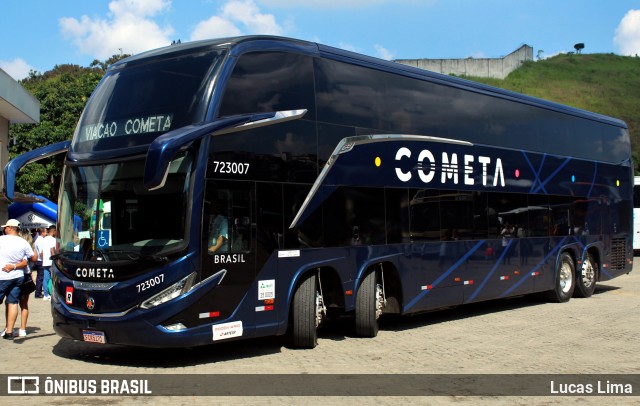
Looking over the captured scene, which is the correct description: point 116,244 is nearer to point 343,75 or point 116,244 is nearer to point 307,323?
point 307,323

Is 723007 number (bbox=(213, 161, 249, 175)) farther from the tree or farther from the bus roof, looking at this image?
the tree

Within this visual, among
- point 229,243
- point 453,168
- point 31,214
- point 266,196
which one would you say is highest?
point 453,168

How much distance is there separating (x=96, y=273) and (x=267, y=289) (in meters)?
2.22

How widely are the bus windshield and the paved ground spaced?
150 centimetres

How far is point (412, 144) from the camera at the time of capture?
12406 millimetres

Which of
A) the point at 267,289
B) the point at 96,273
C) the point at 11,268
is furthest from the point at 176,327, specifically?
the point at 11,268

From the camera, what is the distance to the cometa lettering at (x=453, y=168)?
12281 millimetres

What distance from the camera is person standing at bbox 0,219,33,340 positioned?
11047 millimetres

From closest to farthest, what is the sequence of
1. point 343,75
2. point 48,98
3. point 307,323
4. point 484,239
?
1. point 307,323
2. point 343,75
3. point 484,239
4. point 48,98

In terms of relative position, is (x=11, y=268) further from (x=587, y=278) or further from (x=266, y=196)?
(x=587, y=278)

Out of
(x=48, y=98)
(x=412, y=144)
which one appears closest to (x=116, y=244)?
(x=412, y=144)

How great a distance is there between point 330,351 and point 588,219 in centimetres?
1000

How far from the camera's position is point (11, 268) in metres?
11.0

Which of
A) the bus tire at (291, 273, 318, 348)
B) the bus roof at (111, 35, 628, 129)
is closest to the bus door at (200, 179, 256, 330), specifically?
the bus tire at (291, 273, 318, 348)
